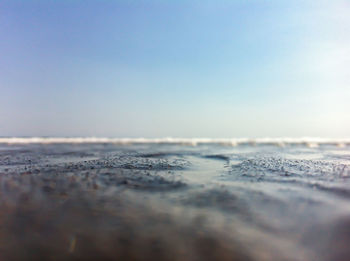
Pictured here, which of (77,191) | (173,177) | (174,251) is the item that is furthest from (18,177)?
(174,251)

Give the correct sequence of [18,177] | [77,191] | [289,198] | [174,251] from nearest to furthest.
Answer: [174,251]
[289,198]
[77,191]
[18,177]

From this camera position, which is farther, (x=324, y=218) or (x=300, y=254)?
(x=324, y=218)

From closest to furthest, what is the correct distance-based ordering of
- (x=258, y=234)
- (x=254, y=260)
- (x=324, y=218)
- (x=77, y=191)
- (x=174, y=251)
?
(x=254, y=260)
(x=174, y=251)
(x=258, y=234)
(x=324, y=218)
(x=77, y=191)

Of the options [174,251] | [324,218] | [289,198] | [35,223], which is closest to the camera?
[174,251]

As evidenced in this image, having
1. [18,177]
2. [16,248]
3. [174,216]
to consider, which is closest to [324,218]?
[174,216]

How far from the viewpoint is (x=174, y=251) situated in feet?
8.87

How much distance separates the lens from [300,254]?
2.66 metres

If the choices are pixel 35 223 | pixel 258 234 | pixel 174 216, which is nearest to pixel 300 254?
pixel 258 234

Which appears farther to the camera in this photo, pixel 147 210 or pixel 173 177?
pixel 173 177

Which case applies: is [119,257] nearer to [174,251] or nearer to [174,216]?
[174,251]

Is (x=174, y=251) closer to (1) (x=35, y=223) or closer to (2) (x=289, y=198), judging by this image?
(1) (x=35, y=223)

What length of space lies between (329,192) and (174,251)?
15.0ft

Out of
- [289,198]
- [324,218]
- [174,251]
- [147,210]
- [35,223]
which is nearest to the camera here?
[174,251]

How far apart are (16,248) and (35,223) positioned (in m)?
0.77
